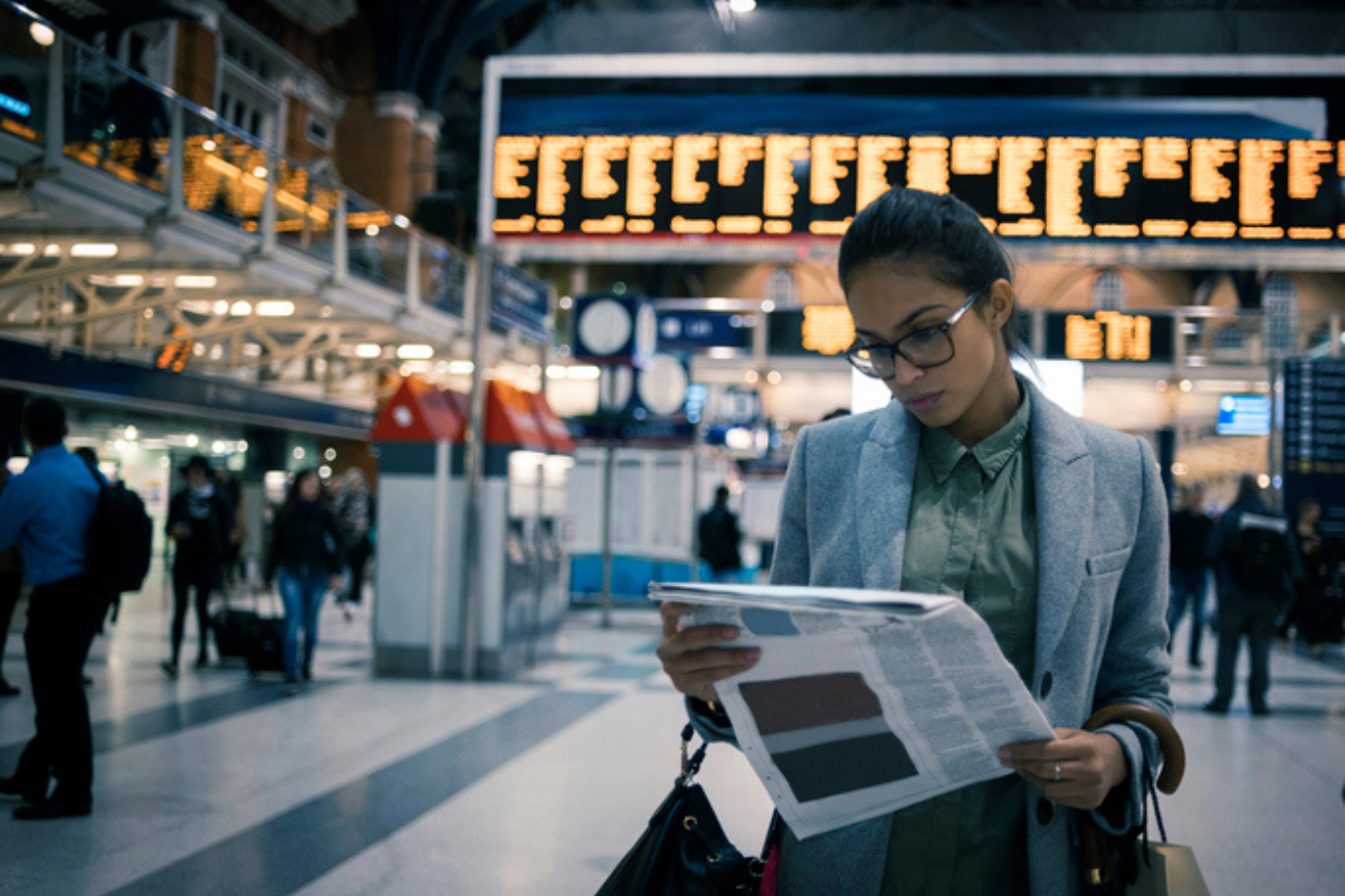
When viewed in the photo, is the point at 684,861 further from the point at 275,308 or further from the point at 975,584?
the point at 275,308

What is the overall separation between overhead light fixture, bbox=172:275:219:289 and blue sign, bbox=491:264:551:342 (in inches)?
184

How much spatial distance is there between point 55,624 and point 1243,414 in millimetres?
14684

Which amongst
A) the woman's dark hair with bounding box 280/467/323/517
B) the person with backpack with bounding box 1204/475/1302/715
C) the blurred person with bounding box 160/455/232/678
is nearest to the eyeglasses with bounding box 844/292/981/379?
the woman's dark hair with bounding box 280/467/323/517

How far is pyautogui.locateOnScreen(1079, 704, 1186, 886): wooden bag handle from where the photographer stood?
52.8 inches

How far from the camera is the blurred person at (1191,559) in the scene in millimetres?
10844

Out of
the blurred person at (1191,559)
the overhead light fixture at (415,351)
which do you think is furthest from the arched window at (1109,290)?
the overhead light fixture at (415,351)

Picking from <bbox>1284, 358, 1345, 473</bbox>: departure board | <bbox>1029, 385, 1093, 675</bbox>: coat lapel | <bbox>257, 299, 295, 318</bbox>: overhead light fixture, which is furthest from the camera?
<bbox>257, 299, 295, 318</bbox>: overhead light fixture

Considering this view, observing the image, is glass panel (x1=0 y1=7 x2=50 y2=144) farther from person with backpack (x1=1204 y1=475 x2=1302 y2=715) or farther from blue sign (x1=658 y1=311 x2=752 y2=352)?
person with backpack (x1=1204 y1=475 x2=1302 y2=715)

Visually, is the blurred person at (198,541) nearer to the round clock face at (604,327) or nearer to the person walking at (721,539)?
the round clock face at (604,327)

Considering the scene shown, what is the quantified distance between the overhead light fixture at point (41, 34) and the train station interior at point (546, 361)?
0.09m

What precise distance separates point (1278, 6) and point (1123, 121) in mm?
7494

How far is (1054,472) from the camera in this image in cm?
141

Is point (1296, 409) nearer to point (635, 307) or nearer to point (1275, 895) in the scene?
point (635, 307)

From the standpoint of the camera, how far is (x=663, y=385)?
509 inches
